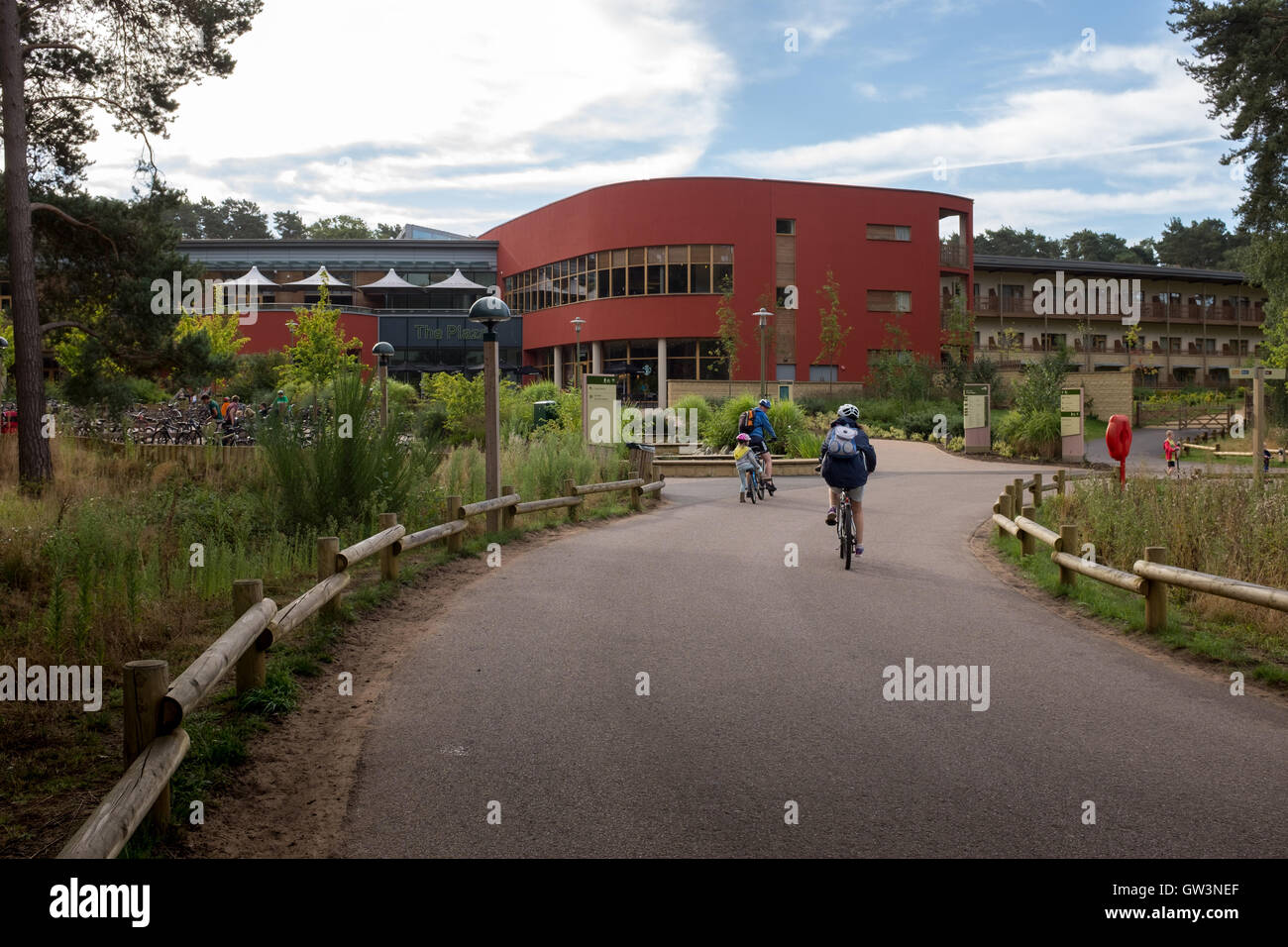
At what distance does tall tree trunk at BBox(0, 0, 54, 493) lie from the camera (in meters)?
17.0

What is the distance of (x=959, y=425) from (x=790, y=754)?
3629 cm

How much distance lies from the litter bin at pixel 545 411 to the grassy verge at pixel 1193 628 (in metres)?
20.5

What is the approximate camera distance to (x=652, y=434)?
35.9 metres

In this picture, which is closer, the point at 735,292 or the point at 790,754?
the point at 790,754

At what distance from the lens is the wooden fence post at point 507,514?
49.6ft

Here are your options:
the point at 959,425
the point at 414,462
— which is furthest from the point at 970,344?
the point at 414,462

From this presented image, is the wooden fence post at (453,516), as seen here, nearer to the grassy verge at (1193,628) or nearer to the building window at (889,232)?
the grassy verge at (1193,628)

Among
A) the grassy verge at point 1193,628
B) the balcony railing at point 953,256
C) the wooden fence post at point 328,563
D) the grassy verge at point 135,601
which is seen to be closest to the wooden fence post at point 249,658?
the grassy verge at point 135,601

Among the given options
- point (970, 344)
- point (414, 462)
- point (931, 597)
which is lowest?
point (931, 597)

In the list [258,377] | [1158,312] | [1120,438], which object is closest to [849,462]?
[1120,438]

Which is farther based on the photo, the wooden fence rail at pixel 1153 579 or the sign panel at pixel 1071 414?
the sign panel at pixel 1071 414

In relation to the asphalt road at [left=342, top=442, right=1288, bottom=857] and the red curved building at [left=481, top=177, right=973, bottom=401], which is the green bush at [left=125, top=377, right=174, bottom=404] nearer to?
the red curved building at [left=481, top=177, right=973, bottom=401]

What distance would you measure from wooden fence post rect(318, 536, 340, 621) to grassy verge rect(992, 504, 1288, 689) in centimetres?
678
